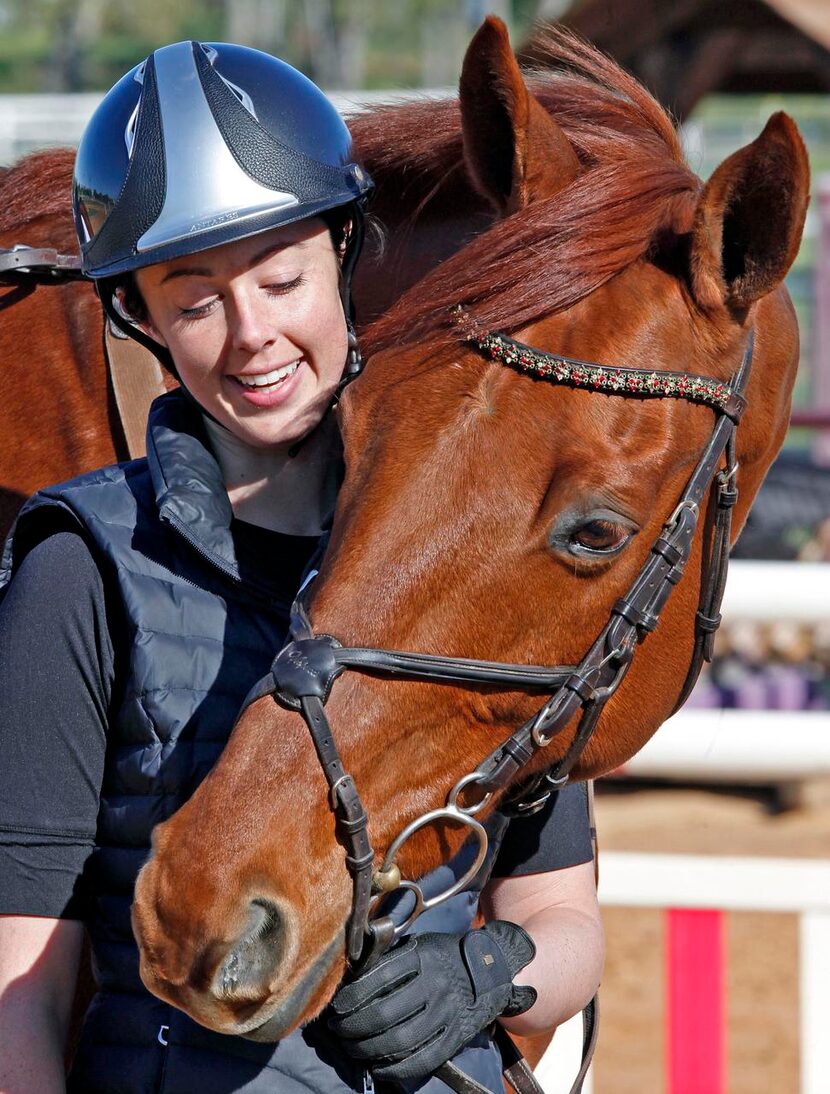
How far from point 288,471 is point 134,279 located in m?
0.35

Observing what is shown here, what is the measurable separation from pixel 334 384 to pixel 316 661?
50 centimetres

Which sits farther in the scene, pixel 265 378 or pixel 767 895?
pixel 767 895

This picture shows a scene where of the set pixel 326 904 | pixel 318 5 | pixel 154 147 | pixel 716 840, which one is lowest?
pixel 318 5

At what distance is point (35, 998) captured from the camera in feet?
5.33

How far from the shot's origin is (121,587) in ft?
5.53

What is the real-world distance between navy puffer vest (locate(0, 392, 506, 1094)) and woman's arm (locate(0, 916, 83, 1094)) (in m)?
0.05

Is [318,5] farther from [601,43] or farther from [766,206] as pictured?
[766,206]

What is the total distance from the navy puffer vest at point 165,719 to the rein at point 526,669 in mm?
142

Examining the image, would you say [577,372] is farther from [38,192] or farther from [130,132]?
[38,192]

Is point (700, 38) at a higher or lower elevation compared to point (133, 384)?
lower

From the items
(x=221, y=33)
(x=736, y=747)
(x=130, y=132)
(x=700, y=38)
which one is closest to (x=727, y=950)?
(x=736, y=747)

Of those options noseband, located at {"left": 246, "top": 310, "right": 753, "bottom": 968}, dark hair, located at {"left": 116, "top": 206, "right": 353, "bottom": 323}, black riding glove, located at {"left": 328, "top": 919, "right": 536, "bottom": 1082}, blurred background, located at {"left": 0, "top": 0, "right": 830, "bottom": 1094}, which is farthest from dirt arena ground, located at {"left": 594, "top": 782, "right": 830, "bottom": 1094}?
dark hair, located at {"left": 116, "top": 206, "right": 353, "bottom": 323}

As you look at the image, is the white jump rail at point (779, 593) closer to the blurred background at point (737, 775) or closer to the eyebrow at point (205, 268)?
the blurred background at point (737, 775)

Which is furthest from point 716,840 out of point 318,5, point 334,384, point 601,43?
point 318,5
